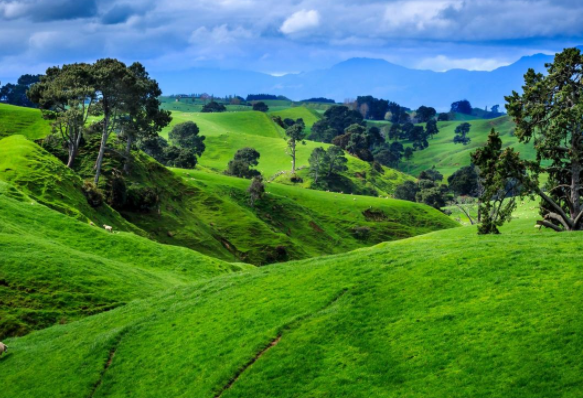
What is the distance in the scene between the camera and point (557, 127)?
Answer: 46344mm

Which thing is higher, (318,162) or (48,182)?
(318,162)

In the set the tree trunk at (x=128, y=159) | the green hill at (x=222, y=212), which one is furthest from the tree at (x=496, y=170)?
the tree trunk at (x=128, y=159)

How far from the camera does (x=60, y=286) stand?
123 ft

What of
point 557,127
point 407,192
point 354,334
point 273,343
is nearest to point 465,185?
point 407,192

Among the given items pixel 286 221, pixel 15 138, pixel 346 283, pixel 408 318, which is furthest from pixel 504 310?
pixel 286 221

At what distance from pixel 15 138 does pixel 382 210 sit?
86391 millimetres

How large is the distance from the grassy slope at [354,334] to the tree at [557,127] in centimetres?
1313

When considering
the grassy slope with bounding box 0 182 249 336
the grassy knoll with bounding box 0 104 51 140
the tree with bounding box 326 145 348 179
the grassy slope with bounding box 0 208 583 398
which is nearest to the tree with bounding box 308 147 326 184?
the tree with bounding box 326 145 348 179

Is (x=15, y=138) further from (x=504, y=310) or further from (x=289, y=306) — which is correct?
(x=504, y=310)

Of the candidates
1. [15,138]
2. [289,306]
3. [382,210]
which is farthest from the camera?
[382,210]

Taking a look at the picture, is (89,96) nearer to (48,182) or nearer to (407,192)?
(48,182)

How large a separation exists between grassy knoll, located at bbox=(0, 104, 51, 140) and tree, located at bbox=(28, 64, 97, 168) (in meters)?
13.2

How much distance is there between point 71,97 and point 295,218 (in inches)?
2127

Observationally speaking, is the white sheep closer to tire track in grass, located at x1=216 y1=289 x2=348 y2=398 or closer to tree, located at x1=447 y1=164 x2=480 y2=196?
tire track in grass, located at x1=216 y1=289 x2=348 y2=398
